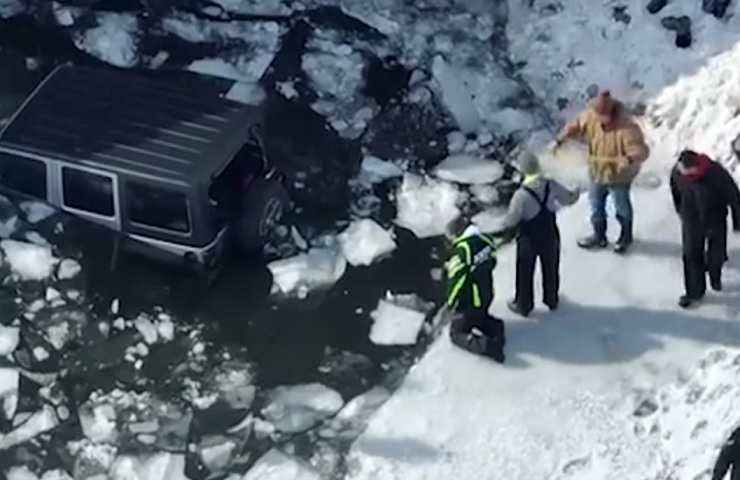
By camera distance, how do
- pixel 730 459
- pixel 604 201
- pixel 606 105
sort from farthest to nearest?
pixel 604 201, pixel 606 105, pixel 730 459

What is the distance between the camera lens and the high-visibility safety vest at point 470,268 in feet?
53.8

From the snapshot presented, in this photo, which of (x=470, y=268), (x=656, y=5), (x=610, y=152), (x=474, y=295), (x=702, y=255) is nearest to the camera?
(x=470, y=268)

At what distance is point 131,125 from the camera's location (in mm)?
17891

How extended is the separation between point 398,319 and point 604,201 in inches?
78.4

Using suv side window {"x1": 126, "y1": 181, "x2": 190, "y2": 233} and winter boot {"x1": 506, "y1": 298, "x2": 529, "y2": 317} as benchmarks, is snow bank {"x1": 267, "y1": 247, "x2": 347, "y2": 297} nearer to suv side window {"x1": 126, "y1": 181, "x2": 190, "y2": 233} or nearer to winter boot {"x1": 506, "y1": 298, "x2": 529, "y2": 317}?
suv side window {"x1": 126, "y1": 181, "x2": 190, "y2": 233}

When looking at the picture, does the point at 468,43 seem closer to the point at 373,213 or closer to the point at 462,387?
the point at 373,213

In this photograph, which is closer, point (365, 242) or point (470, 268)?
point (470, 268)

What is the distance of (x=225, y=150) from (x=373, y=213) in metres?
1.55

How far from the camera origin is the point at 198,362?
1700 cm

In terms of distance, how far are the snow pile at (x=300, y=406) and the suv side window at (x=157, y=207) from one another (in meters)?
1.66

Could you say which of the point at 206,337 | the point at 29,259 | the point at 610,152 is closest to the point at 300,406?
the point at 206,337

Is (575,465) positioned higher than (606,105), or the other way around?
(606,105)

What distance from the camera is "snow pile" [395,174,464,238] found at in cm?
1819

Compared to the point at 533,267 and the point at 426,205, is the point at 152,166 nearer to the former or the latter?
the point at 426,205
